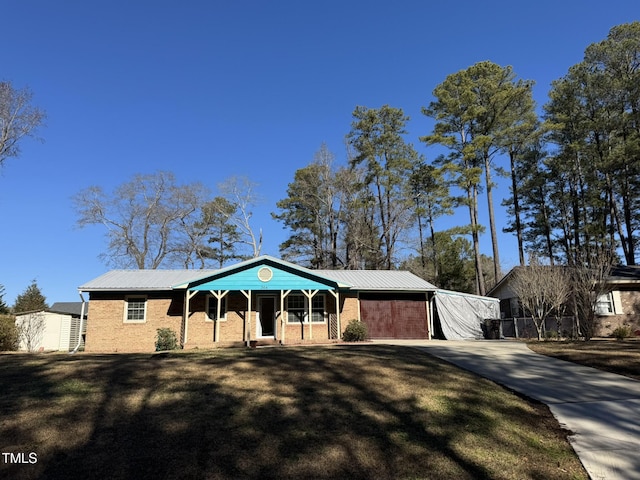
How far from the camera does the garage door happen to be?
21.1 m

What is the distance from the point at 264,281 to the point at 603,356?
12.6 meters

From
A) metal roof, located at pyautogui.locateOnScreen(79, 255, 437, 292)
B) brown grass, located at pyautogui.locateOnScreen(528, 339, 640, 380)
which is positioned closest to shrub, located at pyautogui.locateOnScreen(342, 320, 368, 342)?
metal roof, located at pyautogui.locateOnScreen(79, 255, 437, 292)

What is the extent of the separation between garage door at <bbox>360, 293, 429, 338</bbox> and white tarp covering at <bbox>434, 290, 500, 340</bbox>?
0.90m

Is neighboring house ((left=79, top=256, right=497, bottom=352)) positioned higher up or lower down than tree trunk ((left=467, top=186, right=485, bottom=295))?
lower down

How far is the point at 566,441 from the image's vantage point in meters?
5.82

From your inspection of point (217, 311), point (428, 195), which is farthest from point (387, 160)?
point (217, 311)

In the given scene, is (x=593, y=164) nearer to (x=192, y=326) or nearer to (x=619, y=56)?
(x=619, y=56)

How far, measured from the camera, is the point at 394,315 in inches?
839

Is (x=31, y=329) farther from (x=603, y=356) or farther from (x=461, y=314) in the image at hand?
(x=603, y=356)

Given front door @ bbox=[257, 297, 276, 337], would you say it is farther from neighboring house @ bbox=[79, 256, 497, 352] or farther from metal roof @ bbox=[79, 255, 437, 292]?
metal roof @ bbox=[79, 255, 437, 292]

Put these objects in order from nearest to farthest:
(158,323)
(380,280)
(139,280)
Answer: (158,323), (139,280), (380,280)

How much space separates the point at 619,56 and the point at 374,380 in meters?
30.2

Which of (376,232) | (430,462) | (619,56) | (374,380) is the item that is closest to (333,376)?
(374,380)

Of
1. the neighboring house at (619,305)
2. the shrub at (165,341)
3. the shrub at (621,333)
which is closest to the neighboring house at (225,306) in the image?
the shrub at (165,341)
